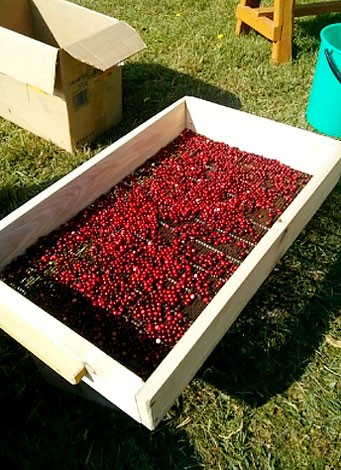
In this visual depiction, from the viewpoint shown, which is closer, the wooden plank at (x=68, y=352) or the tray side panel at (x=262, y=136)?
the wooden plank at (x=68, y=352)

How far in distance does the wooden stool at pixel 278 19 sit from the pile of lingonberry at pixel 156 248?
1.54m

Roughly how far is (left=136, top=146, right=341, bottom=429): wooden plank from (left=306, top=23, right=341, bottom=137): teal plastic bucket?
41.2 inches

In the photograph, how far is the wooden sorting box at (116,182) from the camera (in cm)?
112

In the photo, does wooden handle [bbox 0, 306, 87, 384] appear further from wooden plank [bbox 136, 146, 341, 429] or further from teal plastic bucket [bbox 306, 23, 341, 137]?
teal plastic bucket [bbox 306, 23, 341, 137]

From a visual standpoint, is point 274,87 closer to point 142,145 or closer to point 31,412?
point 142,145

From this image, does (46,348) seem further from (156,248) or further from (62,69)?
(62,69)

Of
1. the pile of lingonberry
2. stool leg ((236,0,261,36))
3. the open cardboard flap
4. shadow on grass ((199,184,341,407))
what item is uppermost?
the open cardboard flap

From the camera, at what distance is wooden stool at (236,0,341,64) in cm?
321

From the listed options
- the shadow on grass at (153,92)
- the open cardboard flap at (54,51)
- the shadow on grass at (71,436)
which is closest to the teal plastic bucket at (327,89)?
the shadow on grass at (153,92)

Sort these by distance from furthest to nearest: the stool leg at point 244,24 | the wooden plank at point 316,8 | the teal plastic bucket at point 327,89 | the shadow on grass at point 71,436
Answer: the stool leg at point 244,24 < the wooden plank at point 316,8 < the teal plastic bucket at point 327,89 < the shadow on grass at point 71,436

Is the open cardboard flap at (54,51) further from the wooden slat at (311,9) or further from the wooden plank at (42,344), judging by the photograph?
the wooden slat at (311,9)

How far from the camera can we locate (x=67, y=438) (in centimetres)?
154

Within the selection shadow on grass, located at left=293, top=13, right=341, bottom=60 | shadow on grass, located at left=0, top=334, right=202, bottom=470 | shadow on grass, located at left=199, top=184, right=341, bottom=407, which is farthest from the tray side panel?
shadow on grass, located at left=293, top=13, right=341, bottom=60

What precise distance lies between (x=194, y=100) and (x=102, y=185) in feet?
1.93
